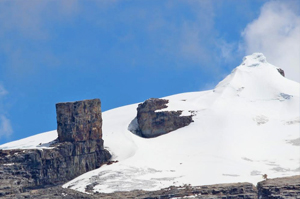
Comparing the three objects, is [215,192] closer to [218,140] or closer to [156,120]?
[218,140]

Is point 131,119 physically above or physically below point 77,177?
above

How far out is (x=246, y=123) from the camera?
423 ft

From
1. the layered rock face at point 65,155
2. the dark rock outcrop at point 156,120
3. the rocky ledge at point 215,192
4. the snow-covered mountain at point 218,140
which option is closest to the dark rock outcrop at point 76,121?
the layered rock face at point 65,155

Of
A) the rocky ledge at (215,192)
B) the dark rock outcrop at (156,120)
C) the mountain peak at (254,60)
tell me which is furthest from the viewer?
the mountain peak at (254,60)

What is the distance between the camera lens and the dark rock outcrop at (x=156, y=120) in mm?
132750

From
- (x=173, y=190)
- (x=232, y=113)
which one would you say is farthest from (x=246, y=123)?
(x=173, y=190)

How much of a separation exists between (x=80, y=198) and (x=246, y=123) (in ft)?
122

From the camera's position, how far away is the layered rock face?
4296 inches

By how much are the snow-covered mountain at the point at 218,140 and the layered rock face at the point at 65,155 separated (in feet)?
9.09

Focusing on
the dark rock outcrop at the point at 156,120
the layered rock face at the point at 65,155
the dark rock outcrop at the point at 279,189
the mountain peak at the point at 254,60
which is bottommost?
the dark rock outcrop at the point at 279,189

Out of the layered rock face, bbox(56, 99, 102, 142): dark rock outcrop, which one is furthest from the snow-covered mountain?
bbox(56, 99, 102, 142): dark rock outcrop

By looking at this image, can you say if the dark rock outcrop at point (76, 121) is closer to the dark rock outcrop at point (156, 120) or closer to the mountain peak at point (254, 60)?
the dark rock outcrop at point (156, 120)

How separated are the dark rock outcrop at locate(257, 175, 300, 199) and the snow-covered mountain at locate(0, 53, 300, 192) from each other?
388 centimetres

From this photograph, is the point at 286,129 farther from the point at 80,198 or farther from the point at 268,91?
the point at 80,198
